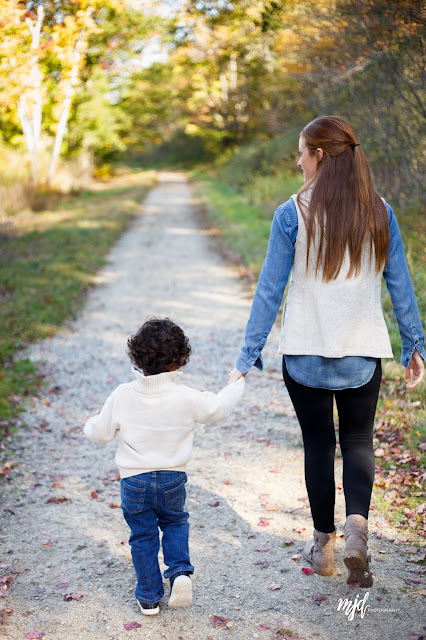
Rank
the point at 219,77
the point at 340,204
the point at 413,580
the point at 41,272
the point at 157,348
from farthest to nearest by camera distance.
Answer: the point at 219,77 → the point at 41,272 → the point at 413,580 → the point at 157,348 → the point at 340,204

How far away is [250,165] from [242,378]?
22.7 metres

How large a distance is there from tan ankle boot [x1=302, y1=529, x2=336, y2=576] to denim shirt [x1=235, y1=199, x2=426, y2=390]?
84 cm

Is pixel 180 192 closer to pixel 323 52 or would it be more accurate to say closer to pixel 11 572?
pixel 323 52

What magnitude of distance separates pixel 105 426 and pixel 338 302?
1.19 metres

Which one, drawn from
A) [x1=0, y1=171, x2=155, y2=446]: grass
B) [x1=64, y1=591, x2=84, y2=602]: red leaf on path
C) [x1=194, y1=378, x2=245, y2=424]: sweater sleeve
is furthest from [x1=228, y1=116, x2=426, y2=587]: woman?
[x1=0, y1=171, x2=155, y2=446]: grass

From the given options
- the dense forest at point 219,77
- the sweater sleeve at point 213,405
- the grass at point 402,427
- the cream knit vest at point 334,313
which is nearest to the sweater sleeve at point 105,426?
the sweater sleeve at point 213,405

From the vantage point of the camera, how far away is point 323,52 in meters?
10.7

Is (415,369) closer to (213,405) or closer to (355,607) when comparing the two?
(213,405)

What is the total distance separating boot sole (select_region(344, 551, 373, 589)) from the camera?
2713 mm

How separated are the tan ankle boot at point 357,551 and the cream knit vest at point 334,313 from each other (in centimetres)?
77

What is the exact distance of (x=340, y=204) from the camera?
265cm

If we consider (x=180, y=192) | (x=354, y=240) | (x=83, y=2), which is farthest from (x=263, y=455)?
(x=180, y=192)

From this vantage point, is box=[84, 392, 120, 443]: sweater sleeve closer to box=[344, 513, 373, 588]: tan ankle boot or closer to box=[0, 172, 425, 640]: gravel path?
box=[0, 172, 425, 640]: gravel path

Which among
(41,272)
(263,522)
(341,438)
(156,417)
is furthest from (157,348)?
(41,272)
